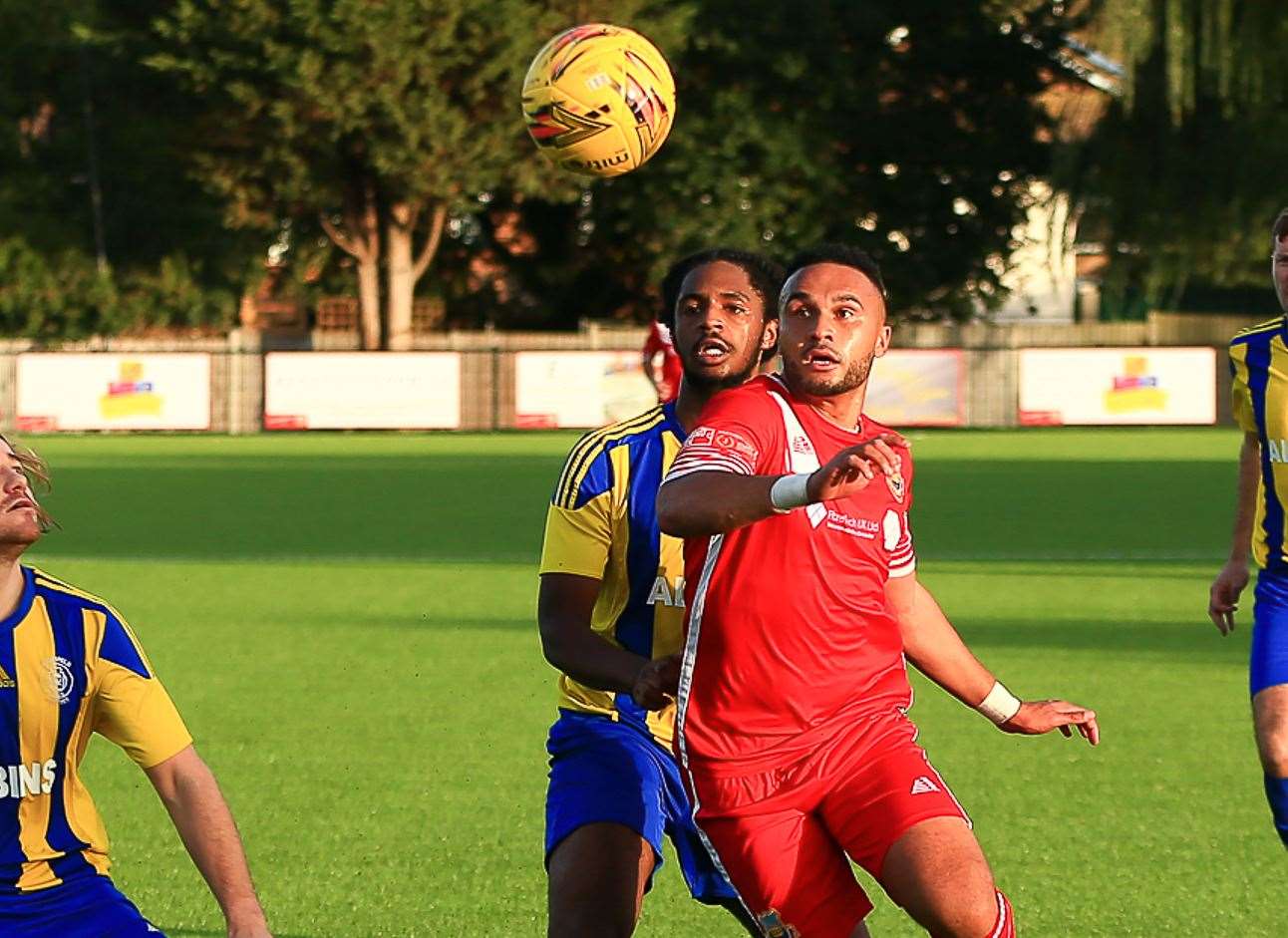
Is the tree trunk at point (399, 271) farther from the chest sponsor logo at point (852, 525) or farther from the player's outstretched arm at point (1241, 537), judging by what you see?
the chest sponsor logo at point (852, 525)

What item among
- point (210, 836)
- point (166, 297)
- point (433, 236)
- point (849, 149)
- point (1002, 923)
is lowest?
point (1002, 923)

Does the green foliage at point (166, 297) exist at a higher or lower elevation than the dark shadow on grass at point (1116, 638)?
higher

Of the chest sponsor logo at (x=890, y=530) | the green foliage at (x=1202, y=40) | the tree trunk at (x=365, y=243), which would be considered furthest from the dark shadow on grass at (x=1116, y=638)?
the tree trunk at (x=365, y=243)

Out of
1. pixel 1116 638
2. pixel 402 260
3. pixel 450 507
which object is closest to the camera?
pixel 1116 638

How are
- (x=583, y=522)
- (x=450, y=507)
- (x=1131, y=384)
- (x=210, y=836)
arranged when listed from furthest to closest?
(x=1131, y=384) < (x=450, y=507) < (x=583, y=522) < (x=210, y=836)

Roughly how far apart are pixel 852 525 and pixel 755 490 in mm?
390

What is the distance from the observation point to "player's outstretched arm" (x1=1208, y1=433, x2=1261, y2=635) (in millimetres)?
7629

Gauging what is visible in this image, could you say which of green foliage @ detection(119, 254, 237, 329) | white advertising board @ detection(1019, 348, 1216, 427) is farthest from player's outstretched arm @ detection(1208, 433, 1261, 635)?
green foliage @ detection(119, 254, 237, 329)

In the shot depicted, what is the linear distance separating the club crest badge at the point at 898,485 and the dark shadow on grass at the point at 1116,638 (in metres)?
8.30

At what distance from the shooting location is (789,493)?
4.79 m

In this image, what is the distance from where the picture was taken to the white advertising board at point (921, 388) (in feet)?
140

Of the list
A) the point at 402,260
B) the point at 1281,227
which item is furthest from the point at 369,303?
the point at 1281,227

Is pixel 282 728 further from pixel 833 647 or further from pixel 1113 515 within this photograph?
pixel 1113 515

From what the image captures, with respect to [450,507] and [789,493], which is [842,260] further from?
[450,507]
